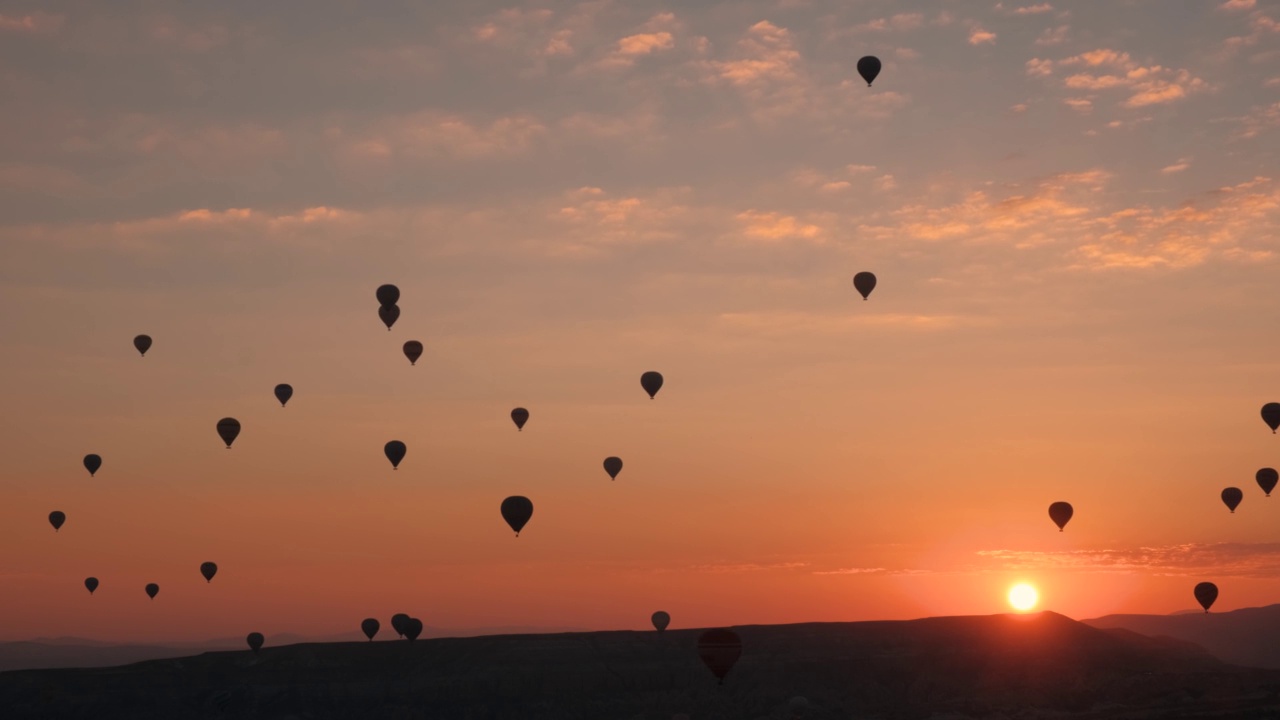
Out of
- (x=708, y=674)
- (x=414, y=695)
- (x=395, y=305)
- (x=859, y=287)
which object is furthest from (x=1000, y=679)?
(x=395, y=305)

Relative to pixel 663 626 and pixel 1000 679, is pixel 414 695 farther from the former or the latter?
pixel 1000 679

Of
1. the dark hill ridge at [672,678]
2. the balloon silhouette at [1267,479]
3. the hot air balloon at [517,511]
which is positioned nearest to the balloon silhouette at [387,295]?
the hot air balloon at [517,511]

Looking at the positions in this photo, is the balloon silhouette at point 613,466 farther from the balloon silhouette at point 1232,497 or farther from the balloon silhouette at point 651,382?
the balloon silhouette at point 1232,497

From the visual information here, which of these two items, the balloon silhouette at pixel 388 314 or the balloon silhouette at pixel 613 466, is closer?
the balloon silhouette at pixel 388 314

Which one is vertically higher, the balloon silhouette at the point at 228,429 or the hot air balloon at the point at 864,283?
the hot air balloon at the point at 864,283

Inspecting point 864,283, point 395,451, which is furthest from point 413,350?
point 864,283

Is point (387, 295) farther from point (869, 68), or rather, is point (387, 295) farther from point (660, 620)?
point (660, 620)

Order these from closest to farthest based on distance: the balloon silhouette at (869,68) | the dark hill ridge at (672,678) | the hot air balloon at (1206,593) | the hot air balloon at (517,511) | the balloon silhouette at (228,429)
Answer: the balloon silhouette at (869,68), the hot air balloon at (517,511), the balloon silhouette at (228,429), the hot air balloon at (1206,593), the dark hill ridge at (672,678)
